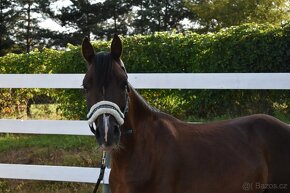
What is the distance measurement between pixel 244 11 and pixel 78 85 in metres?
18.3

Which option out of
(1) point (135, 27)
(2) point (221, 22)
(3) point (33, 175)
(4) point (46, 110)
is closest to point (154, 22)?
(1) point (135, 27)

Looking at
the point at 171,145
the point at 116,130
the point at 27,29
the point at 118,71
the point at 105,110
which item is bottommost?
the point at 27,29

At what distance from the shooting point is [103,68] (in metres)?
2.66

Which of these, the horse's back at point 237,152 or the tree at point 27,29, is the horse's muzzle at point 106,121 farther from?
the tree at point 27,29

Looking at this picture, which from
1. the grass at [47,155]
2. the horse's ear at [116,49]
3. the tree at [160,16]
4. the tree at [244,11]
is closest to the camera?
the horse's ear at [116,49]

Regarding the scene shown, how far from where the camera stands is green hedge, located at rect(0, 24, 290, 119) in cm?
761

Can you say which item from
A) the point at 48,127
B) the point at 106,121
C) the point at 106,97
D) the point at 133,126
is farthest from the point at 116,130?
the point at 48,127

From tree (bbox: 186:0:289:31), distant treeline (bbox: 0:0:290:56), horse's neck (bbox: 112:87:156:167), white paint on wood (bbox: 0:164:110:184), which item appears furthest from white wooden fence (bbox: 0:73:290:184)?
distant treeline (bbox: 0:0:290:56)

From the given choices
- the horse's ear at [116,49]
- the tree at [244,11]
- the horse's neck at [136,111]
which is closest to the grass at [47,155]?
the horse's neck at [136,111]

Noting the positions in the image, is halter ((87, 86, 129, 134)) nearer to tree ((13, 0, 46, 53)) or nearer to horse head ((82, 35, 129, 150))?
horse head ((82, 35, 129, 150))

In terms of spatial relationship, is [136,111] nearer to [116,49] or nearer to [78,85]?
[116,49]

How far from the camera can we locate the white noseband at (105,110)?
255 cm

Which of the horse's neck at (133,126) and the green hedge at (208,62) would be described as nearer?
the horse's neck at (133,126)

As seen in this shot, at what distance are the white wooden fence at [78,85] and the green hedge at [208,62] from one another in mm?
2877
